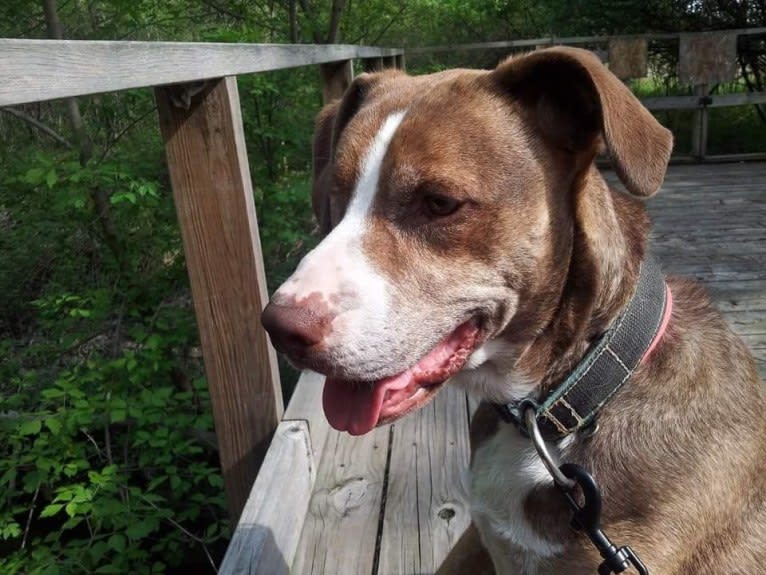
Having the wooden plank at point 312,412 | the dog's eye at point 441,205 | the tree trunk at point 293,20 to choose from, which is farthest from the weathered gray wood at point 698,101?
the dog's eye at point 441,205

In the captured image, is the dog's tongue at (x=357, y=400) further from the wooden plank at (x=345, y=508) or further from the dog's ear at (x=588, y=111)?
the wooden plank at (x=345, y=508)

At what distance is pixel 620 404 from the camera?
162cm

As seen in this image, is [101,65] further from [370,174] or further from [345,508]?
[345,508]

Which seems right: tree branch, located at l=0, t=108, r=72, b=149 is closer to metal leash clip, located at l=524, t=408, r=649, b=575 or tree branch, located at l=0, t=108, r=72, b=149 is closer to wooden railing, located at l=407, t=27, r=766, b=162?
metal leash clip, located at l=524, t=408, r=649, b=575

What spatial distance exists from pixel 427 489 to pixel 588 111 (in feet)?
5.17

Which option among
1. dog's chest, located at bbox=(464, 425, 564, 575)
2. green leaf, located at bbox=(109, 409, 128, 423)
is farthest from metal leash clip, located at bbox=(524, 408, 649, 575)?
green leaf, located at bbox=(109, 409, 128, 423)

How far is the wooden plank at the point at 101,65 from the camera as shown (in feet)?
3.66

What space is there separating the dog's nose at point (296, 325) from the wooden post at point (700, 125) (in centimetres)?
894

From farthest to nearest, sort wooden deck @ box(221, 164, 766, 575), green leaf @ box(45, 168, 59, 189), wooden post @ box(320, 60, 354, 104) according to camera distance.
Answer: wooden post @ box(320, 60, 354, 104) < green leaf @ box(45, 168, 59, 189) < wooden deck @ box(221, 164, 766, 575)

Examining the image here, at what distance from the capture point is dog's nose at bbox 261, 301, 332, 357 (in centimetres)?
142

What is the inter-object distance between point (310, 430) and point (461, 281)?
1.43 metres

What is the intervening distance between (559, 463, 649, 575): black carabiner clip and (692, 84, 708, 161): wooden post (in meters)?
8.71

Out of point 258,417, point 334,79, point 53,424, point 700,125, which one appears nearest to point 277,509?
point 258,417

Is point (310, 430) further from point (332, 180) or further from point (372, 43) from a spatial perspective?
point (372, 43)
